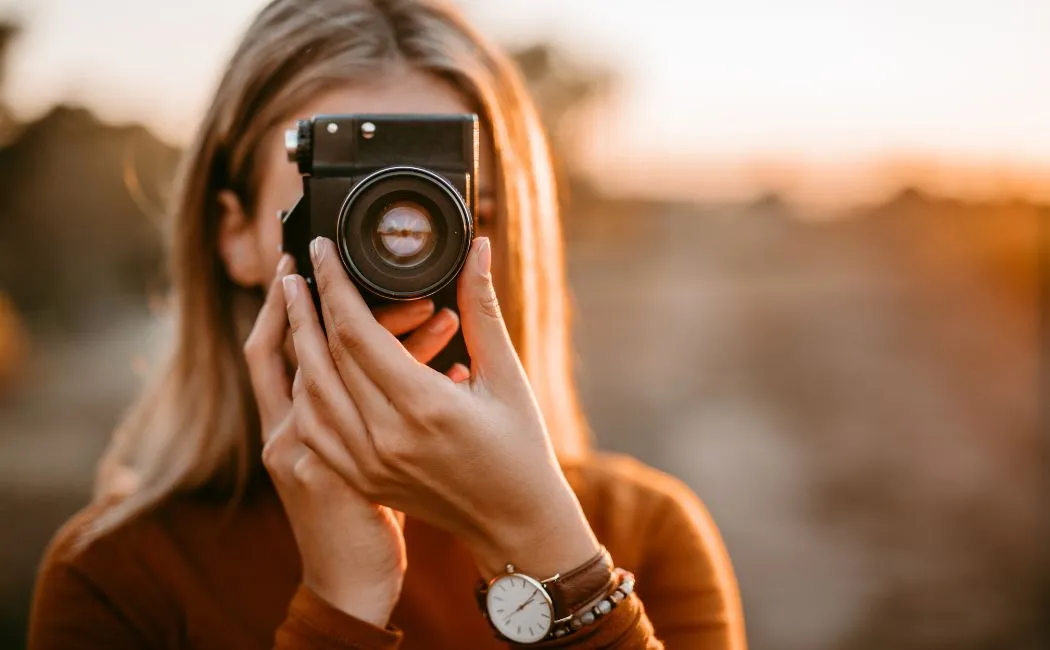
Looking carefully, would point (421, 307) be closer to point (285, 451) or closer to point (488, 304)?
point (488, 304)

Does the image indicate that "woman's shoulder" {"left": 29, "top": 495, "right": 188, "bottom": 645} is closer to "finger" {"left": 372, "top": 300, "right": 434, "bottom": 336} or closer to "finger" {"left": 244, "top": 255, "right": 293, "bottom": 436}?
"finger" {"left": 244, "top": 255, "right": 293, "bottom": 436}

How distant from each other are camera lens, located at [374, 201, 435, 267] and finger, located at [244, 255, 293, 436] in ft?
0.71

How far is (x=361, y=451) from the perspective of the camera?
40.9 inches

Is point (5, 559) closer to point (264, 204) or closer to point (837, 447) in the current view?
point (264, 204)

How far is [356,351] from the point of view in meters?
0.98

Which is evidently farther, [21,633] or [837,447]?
[837,447]

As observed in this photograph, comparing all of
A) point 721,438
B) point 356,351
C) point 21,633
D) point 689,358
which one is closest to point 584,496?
point 356,351

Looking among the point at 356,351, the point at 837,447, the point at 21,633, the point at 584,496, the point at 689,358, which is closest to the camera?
the point at 356,351

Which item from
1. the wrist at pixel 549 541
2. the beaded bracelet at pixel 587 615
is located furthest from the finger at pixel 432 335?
the beaded bracelet at pixel 587 615

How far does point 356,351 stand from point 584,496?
24.1 inches

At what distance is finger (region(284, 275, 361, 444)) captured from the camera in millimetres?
Result: 1021

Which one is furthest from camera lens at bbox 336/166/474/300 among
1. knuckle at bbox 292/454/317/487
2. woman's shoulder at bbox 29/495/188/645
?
A: woman's shoulder at bbox 29/495/188/645

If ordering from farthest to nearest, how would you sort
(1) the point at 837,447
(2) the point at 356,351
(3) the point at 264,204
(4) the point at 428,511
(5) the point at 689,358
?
(5) the point at 689,358 < (1) the point at 837,447 < (3) the point at 264,204 < (4) the point at 428,511 < (2) the point at 356,351

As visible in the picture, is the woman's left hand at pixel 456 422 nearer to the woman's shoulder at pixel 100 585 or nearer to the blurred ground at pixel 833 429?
the woman's shoulder at pixel 100 585
